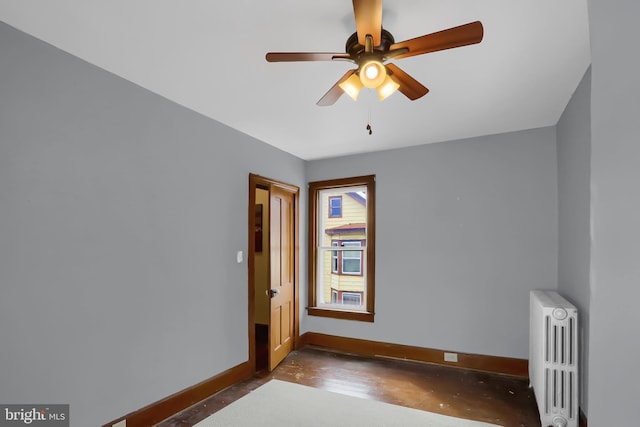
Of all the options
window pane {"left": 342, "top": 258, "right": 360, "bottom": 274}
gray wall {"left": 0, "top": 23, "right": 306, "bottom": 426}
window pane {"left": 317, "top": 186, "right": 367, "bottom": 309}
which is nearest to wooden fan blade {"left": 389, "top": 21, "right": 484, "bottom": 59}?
gray wall {"left": 0, "top": 23, "right": 306, "bottom": 426}

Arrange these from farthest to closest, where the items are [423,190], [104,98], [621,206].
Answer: [423,190] < [104,98] < [621,206]

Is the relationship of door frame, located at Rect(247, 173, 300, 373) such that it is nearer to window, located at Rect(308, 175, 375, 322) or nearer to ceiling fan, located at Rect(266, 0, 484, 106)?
window, located at Rect(308, 175, 375, 322)

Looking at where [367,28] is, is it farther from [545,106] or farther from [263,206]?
[263,206]

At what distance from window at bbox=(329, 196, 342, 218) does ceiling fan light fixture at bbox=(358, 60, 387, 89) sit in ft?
14.5

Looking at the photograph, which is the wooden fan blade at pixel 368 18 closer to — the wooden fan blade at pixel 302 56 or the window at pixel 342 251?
the wooden fan blade at pixel 302 56

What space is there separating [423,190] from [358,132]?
1097mm

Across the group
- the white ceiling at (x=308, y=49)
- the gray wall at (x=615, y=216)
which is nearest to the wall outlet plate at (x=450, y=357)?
the white ceiling at (x=308, y=49)

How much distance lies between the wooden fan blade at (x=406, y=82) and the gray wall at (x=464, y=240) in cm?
202

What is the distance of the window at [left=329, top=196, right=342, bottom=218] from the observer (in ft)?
20.1

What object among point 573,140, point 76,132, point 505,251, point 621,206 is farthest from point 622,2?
point 505,251

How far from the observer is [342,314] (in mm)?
4215

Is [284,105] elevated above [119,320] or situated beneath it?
elevated above

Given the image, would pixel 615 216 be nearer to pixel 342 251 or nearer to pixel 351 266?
pixel 342 251

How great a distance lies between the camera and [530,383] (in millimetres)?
3102
